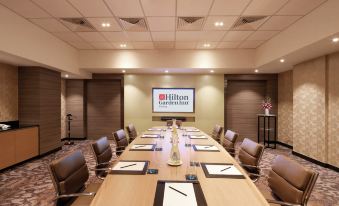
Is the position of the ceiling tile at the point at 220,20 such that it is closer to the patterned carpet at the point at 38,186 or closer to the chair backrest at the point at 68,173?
the patterned carpet at the point at 38,186

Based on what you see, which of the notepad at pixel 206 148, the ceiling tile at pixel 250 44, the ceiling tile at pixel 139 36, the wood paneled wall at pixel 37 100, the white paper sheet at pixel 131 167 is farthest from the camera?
the ceiling tile at pixel 250 44

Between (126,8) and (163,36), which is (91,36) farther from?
(126,8)

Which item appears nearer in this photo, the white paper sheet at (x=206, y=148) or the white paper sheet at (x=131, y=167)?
the white paper sheet at (x=131, y=167)

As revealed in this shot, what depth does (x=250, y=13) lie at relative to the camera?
12.2 feet

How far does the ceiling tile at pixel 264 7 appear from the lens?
3.30m

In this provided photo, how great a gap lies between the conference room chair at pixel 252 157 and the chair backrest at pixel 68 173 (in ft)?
5.90

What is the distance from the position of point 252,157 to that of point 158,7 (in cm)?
274

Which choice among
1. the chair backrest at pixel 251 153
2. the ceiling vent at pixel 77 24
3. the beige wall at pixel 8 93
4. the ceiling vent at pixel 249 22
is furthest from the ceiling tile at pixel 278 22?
the beige wall at pixel 8 93

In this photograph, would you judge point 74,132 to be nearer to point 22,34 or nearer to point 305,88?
point 22,34

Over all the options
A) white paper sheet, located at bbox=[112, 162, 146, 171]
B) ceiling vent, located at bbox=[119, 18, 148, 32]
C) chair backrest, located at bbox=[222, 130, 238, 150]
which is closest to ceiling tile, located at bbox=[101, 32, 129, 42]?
ceiling vent, located at bbox=[119, 18, 148, 32]

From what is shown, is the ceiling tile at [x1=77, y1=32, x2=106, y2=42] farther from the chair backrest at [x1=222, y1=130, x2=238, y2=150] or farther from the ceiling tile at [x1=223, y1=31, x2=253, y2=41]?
the chair backrest at [x1=222, y1=130, x2=238, y2=150]

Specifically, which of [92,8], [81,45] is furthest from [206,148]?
[81,45]

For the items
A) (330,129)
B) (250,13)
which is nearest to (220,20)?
(250,13)

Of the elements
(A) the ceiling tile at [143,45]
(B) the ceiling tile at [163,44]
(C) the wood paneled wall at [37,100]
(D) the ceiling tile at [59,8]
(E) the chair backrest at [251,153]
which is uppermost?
(D) the ceiling tile at [59,8]
